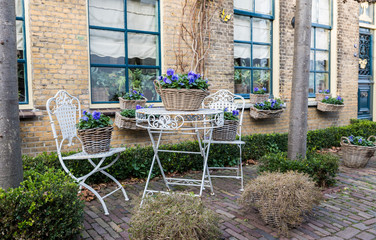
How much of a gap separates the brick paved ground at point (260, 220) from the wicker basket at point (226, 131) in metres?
0.68

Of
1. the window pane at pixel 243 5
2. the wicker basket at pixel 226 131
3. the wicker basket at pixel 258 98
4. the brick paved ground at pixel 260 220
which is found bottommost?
the brick paved ground at pixel 260 220

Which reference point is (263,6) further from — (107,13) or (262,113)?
(107,13)

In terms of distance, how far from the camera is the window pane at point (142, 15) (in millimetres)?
5535

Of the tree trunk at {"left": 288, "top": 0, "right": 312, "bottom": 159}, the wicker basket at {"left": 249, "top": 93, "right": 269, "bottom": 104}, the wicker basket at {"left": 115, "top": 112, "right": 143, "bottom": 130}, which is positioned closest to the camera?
the tree trunk at {"left": 288, "top": 0, "right": 312, "bottom": 159}

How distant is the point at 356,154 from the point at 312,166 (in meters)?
1.98

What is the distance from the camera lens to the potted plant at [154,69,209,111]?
133 inches

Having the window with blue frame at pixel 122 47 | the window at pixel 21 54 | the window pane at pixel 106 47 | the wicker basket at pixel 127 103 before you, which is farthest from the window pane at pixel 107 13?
the wicker basket at pixel 127 103

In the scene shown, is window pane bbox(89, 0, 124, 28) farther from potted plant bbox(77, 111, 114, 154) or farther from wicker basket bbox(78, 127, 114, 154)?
wicker basket bbox(78, 127, 114, 154)

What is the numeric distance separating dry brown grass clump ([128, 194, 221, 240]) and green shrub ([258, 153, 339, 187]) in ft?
6.15

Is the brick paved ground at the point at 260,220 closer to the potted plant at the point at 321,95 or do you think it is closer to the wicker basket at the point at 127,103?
the wicker basket at the point at 127,103

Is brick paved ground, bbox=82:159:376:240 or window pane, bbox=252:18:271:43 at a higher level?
window pane, bbox=252:18:271:43

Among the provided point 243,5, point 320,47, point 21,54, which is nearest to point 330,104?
point 320,47

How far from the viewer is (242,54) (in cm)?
697

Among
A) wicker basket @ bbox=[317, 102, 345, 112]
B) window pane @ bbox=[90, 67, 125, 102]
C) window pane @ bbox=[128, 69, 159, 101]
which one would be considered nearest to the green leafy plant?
window pane @ bbox=[90, 67, 125, 102]
